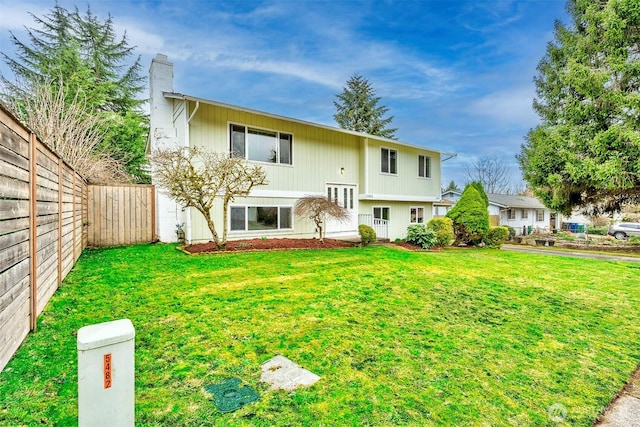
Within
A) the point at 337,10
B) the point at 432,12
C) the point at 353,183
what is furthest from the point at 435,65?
the point at 353,183

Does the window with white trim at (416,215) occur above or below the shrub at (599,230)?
above

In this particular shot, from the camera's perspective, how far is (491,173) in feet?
142

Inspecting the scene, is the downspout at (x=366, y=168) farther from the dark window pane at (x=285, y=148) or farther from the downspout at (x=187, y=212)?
the downspout at (x=187, y=212)

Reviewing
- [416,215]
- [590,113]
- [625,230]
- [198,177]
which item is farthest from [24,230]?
[625,230]

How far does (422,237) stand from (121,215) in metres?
10.9

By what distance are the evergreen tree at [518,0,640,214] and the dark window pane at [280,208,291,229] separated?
1390 centimetres

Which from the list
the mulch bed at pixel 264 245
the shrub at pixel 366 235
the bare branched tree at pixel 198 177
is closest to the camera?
the bare branched tree at pixel 198 177

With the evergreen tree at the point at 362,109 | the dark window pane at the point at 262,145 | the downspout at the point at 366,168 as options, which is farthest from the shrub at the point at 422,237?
the evergreen tree at the point at 362,109

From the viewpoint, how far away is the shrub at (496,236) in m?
13.6

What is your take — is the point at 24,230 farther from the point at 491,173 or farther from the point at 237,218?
the point at 491,173

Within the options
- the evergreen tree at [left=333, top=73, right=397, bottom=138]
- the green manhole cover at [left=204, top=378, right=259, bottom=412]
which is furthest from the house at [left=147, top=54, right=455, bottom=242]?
the evergreen tree at [left=333, top=73, right=397, bottom=138]

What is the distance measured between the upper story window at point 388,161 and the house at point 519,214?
16.2 meters

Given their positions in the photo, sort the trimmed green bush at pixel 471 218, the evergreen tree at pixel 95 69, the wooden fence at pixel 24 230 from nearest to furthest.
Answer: the wooden fence at pixel 24 230 < the trimmed green bush at pixel 471 218 < the evergreen tree at pixel 95 69

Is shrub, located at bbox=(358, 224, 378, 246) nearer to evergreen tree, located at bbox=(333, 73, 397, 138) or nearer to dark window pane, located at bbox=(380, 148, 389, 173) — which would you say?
dark window pane, located at bbox=(380, 148, 389, 173)
